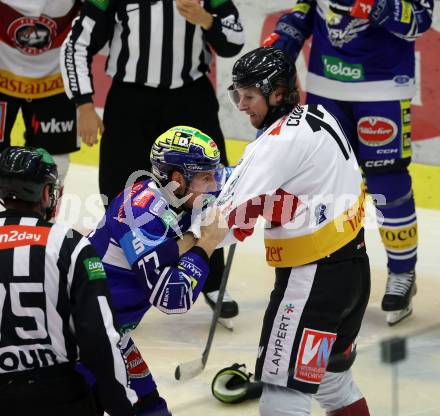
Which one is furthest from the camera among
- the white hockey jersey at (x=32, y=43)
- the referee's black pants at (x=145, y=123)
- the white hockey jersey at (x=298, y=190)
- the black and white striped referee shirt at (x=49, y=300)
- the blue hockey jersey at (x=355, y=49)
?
the white hockey jersey at (x=32, y=43)

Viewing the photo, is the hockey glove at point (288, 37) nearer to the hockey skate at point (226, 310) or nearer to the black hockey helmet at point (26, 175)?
the hockey skate at point (226, 310)

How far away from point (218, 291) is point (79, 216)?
1.64 metres

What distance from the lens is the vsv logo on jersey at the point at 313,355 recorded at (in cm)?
312

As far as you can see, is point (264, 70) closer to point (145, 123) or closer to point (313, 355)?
point (313, 355)

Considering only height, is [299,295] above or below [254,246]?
above

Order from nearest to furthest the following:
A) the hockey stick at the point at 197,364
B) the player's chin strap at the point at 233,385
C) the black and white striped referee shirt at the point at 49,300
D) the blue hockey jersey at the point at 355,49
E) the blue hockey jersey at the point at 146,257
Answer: the black and white striped referee shirt at the point at 49,300 → the blue hockey jersey at the point at 146,257 → the player's chin strap at the point at 233,385 → the hockey stick at the point at 197,364 → the blue hockey jersey at the point at 355,49

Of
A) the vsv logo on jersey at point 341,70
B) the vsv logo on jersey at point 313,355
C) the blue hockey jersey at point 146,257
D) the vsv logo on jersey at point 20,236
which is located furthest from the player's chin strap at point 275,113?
the vsv logo on jersey at point 341,70

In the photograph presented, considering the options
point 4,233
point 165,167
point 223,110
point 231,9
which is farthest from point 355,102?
point 4,233

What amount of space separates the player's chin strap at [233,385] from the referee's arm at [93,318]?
0.83 meters

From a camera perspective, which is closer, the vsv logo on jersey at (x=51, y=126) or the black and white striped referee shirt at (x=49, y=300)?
the black and white striped referee shirt at (x=49, y=300)

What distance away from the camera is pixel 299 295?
315 cm

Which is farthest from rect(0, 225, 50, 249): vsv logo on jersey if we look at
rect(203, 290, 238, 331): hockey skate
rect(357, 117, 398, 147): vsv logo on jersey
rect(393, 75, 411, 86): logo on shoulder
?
rect(393, 75, 411, 86): logo on shoulder

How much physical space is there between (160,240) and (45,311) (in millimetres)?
684

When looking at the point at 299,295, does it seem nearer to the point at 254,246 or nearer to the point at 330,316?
the point at 330,316
